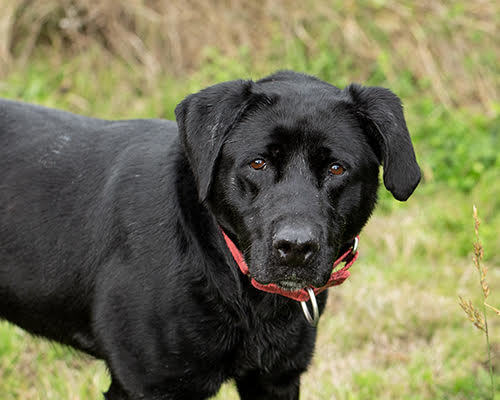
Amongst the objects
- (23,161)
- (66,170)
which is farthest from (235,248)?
(23,161)

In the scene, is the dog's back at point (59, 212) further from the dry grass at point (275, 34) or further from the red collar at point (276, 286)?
the dry grass at point (275, 34)

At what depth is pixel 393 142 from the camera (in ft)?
8.19

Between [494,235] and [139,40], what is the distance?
3517 millimetres

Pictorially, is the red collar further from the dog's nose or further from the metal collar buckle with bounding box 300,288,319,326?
the dog's nose

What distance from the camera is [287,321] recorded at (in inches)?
106

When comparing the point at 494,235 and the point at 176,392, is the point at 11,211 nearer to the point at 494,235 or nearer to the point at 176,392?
the point at 176,392

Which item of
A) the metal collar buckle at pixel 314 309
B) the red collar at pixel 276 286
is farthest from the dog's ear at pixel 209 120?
the metal collar buckle at pixel 314 309

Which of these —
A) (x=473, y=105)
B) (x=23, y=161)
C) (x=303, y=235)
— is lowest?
(x=473, y=105)

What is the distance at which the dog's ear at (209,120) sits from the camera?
2.46m

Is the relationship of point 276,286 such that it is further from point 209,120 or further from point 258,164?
point 209,120

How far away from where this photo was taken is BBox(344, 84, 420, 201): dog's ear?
2492 millimetres

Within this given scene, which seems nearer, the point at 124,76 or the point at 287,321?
the point at 287,321

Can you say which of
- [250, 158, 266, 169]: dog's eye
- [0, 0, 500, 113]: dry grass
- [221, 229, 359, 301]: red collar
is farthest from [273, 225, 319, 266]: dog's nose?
[0, 0, 500, 113]: dry grass

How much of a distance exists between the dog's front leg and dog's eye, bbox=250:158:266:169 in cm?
83
